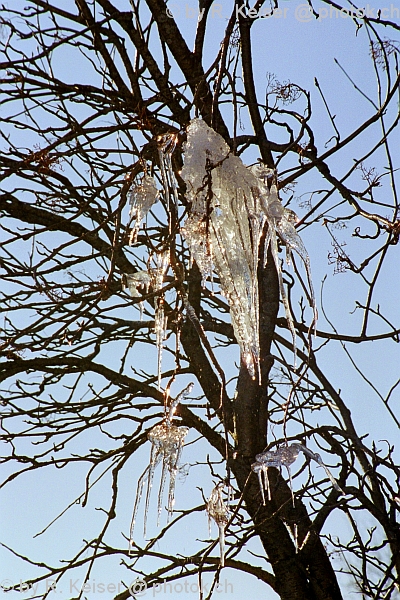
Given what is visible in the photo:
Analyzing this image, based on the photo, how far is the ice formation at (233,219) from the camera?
69.7 inches

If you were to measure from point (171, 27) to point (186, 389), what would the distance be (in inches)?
64.5

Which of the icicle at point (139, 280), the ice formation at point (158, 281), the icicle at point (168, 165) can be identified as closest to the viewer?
the icicle at point (168, 165)

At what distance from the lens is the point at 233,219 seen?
5.97 ft

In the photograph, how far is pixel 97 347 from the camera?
11.0ft

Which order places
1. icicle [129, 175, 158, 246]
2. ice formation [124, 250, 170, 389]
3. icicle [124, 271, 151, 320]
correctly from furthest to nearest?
icicle [124, 271, 151, 320] < ice formation [124, 250, 170, 389] < icicle [129, 175, 158, 246]

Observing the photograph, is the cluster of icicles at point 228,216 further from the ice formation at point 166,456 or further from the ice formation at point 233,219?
the ice formation at point 166,456

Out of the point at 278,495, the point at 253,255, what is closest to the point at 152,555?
the point at 278,495

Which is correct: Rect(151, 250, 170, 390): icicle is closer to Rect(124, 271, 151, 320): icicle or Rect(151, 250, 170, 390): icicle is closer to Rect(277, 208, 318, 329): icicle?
Rect(124, 271, 151, 320): icicle

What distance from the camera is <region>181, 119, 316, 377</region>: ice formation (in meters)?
1.77

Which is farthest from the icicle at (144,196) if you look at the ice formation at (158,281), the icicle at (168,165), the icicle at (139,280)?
the icicle at (139,280)

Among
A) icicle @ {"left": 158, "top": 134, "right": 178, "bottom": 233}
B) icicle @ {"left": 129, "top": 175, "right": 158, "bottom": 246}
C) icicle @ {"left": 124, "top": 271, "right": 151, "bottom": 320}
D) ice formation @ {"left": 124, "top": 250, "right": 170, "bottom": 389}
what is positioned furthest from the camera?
icicle @ {"left": 124, "top": 271, "right": 151, "bottom": 320}

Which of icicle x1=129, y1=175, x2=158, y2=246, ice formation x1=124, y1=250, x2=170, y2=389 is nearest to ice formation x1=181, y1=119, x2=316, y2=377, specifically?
icicle x1=129, y1=175, x2=158, y2=246

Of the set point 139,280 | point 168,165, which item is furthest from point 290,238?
point 139,280

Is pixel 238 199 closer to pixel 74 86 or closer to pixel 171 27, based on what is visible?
pixel 74 86
